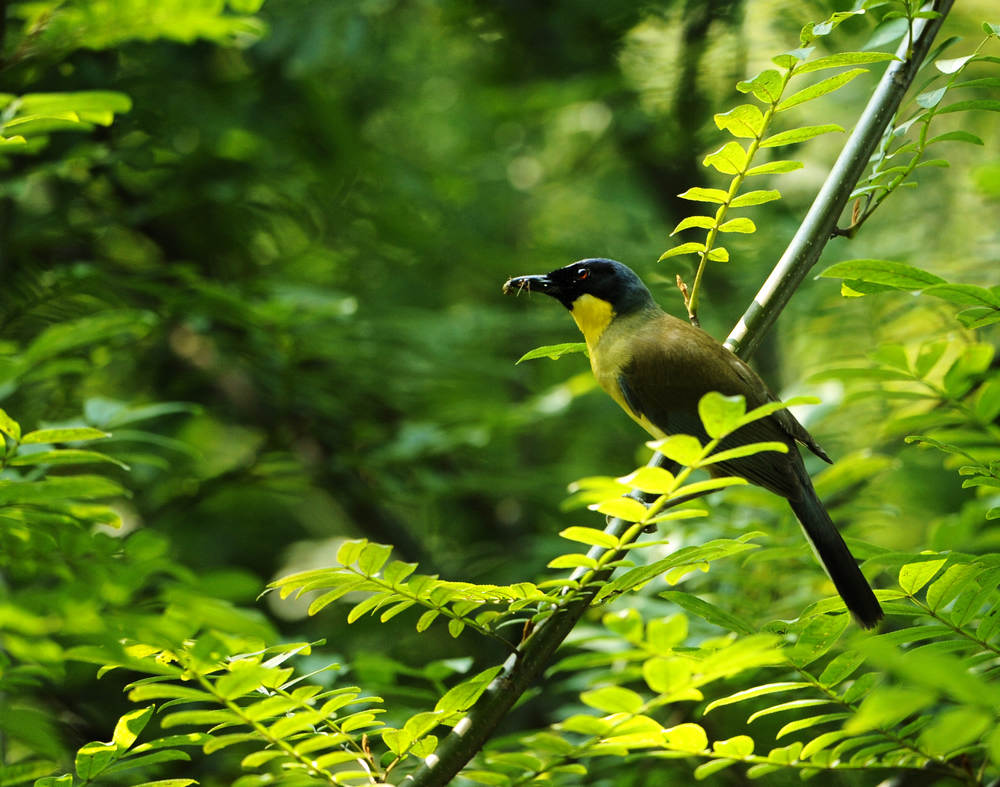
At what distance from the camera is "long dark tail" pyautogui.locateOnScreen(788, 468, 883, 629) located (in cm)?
193

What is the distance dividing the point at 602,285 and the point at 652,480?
1907 mm

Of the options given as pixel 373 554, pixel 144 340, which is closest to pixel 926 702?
pixel 373 554

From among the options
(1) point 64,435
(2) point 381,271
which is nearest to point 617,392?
(1) point 64,435

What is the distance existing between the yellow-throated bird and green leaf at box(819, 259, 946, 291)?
1.06ft

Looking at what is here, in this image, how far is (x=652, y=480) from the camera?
1.37 m

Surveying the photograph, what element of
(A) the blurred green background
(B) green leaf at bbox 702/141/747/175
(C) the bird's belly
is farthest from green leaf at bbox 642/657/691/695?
(A) the blurred green background

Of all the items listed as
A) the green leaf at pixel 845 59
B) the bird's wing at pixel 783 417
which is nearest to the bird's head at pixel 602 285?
the bird's wing at pixel 783 417

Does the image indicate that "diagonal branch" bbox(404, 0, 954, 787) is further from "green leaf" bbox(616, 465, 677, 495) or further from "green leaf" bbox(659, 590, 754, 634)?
"green leaf" bbox(616, 465, 677, 495)

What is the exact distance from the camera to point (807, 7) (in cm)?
433

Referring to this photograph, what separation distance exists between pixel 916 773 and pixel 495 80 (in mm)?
4364

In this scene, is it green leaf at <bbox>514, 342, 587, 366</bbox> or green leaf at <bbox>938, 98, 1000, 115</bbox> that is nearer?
green leaf at <bbox>938, 98, 1000, 115</bbox>

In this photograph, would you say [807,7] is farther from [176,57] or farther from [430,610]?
[430,610]

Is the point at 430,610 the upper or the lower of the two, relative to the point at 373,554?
lower

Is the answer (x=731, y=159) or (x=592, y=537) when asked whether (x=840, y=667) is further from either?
(x=731, y=159)
